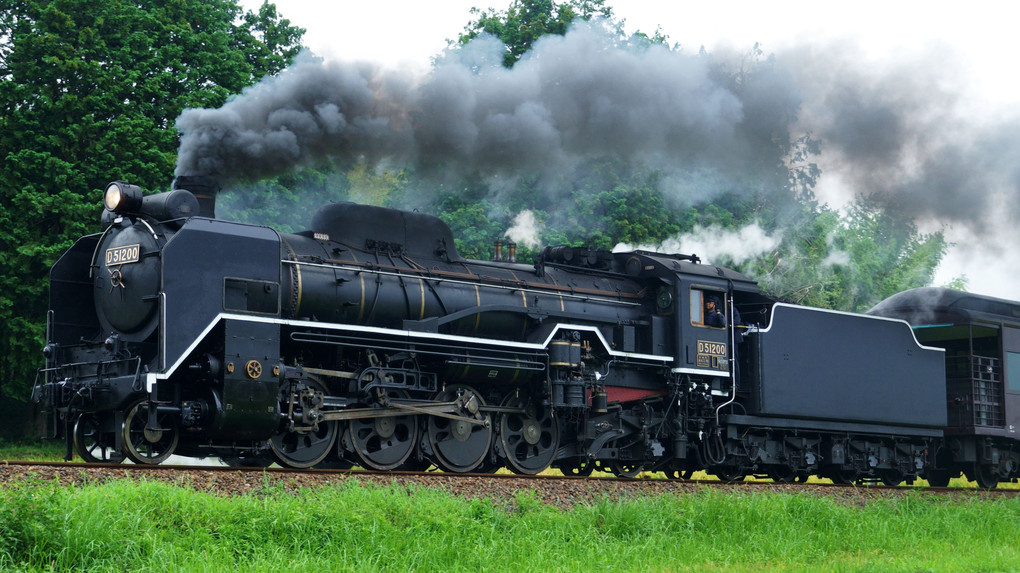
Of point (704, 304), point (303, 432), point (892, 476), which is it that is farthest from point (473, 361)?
point (892, 476)

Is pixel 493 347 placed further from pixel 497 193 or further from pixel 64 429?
pixel 497 193

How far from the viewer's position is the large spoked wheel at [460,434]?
44.7 feet

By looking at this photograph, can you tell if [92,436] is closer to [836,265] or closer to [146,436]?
[146,436]

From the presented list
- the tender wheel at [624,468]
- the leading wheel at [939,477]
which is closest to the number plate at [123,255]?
the tender wheel at [624,468]

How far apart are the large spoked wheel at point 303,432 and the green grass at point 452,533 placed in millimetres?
1923

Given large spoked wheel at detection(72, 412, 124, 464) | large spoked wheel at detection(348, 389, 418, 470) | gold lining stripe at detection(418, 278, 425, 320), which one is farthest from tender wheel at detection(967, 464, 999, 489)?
large spoked wheel at detection(72, 412, 124, 464)

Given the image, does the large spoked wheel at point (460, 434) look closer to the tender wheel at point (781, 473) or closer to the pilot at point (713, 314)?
the pilot at point (713, 314)

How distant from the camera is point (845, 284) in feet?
129

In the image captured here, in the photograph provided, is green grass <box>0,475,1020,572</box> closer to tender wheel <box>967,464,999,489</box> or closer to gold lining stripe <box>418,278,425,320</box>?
gold lining stripe <box>418,278,425,320</box>

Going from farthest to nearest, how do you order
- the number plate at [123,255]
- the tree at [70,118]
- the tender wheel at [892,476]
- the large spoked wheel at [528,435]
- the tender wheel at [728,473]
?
the tree at [70,118] → the tender wheel at [892,476] → the tender wheel at [728,473] → the large spoked wheel at [528,435] → the number plate at [123,255]

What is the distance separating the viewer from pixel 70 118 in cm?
2409

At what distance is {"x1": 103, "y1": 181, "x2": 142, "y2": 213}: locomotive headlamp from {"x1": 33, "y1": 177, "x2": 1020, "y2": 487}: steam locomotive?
0.03 metres

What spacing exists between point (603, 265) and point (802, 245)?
20858 mm

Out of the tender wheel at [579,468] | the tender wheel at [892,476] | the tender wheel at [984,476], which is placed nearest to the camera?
the tender wheel at [579,468]
